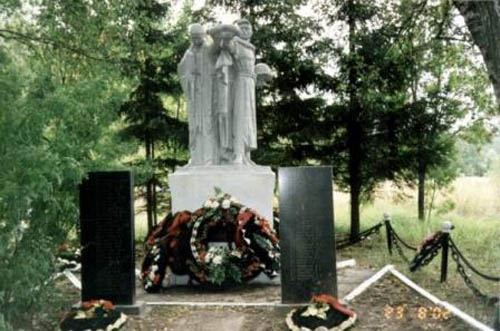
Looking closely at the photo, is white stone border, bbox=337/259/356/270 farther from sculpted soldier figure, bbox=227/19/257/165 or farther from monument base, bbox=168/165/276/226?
sculpted soldier figure, bbox=227/19/257/165

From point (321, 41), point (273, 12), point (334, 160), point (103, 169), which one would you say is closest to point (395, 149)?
point (334, 160)

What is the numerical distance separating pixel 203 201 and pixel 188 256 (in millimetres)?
1065

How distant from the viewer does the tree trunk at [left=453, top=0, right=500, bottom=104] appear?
13.1 ft

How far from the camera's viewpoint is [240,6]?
41.2 ft

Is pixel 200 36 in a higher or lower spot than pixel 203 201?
higher

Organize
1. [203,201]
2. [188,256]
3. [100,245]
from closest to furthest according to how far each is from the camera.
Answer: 1. [100,245]
2. [188,256]
3. [203,201]

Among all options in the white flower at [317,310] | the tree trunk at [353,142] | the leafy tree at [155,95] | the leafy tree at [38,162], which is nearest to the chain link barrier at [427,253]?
the white flower at [317,310]

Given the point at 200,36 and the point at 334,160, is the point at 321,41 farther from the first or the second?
the point at 200,36

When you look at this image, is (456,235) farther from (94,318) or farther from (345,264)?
(94,318)

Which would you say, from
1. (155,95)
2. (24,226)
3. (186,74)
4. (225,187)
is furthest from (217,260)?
(155,95)

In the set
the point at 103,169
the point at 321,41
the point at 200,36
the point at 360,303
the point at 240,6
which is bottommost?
the point at 360,303

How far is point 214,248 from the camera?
6.93 metres

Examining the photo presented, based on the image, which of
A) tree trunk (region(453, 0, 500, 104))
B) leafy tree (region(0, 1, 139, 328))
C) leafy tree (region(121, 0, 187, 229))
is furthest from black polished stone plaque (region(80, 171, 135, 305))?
leafy tree (region(121, 0, 187, 229))
